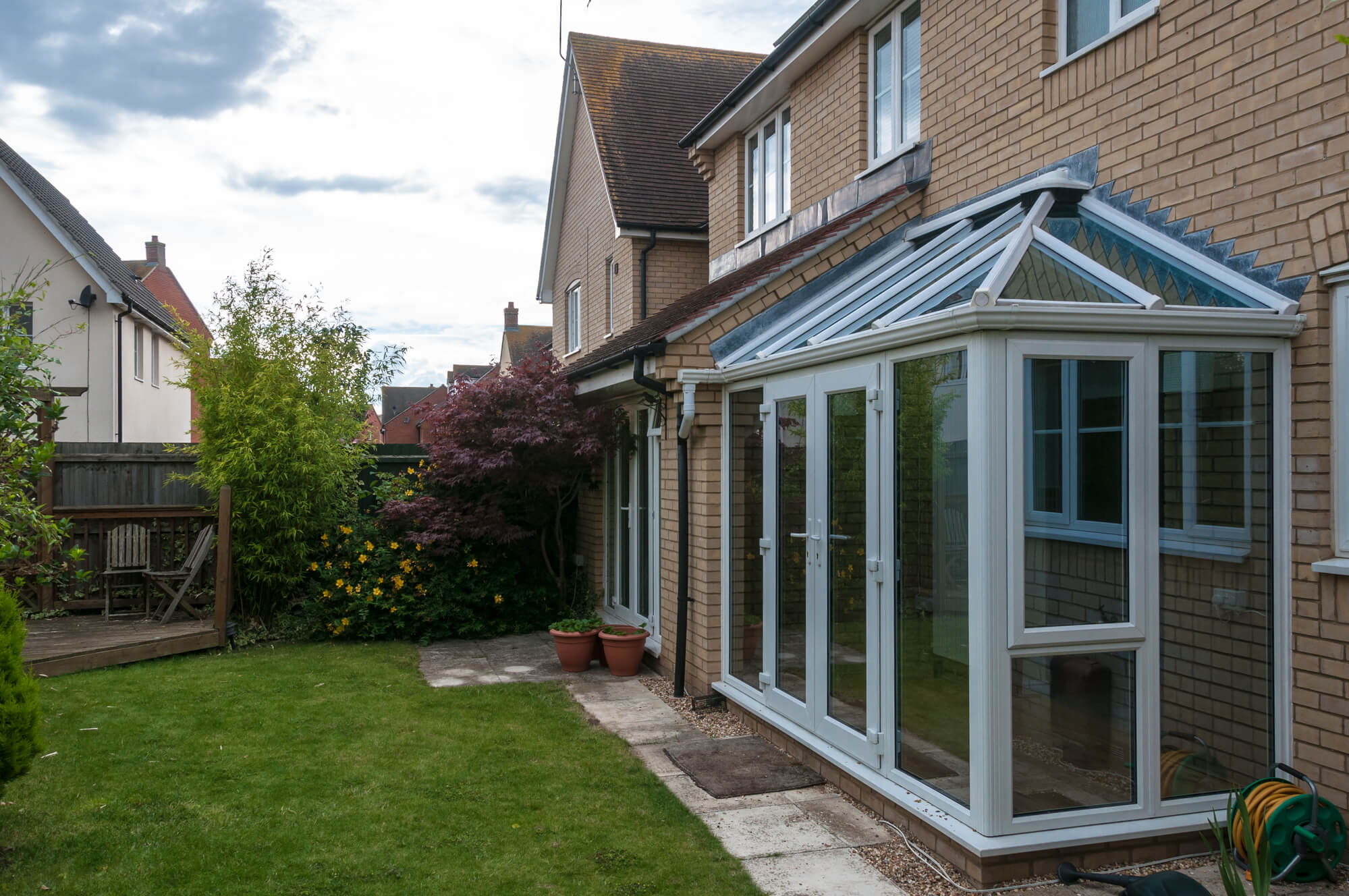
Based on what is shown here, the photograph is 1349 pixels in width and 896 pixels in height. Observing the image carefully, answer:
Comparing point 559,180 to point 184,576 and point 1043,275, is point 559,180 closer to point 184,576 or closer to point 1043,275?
point 184,576

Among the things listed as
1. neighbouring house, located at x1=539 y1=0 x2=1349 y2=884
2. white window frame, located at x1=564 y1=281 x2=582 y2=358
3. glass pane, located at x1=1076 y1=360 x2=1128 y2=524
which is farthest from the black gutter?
white window frame, located at x1=564 y1=281 x2=582 y2=358

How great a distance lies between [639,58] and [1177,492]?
15.9m

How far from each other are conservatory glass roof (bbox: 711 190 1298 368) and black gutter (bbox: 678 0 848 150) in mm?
2999

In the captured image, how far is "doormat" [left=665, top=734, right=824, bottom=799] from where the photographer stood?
590 centimetres

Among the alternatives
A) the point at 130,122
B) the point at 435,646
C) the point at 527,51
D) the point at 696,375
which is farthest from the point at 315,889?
the point at 130,122

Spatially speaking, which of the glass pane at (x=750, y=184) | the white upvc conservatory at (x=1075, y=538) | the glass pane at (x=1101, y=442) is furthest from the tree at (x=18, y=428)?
the glass pane at (x=750, y=184)

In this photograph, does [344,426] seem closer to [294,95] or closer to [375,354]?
[375,354]

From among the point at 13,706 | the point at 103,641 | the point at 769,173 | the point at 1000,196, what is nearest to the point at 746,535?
the point at 1000,196

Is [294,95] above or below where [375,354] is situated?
above

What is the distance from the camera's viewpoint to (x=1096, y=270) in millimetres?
4801

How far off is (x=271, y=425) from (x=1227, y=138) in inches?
371

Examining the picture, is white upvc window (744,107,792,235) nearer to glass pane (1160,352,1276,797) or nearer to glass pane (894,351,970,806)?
glass pane (894,351,970,806)

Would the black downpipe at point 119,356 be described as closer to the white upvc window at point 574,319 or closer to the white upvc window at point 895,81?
the white upvc window at point 574,319

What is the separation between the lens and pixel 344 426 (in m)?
11.6
